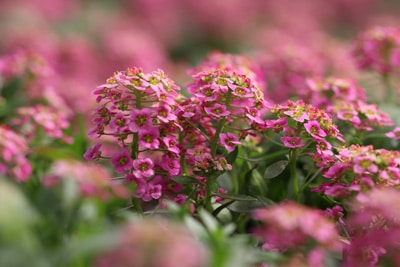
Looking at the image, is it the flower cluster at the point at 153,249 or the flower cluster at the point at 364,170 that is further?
the flower cluster at the point at 364,170

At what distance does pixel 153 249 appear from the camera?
0.81 m

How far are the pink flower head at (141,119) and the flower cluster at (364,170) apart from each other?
35cm

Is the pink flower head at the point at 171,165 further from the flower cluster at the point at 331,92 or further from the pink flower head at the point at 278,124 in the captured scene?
the flower cluster at the point at 331,92

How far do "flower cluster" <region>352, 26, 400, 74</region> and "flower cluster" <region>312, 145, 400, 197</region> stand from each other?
72 cm

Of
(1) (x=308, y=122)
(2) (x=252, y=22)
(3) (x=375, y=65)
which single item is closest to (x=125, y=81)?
(1) (x=308, y=122)

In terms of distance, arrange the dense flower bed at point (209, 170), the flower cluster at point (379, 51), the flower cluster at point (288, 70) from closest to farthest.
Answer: the dense flower bed at point (209, 170) < the flower cluster at point (379, 51) < the flower cluster at point (288, 70)

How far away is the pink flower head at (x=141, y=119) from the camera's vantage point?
114cm

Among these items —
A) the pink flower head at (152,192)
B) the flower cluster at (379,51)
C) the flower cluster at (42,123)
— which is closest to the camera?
the pink flower head at (152,192)

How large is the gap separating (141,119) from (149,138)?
0.04 m

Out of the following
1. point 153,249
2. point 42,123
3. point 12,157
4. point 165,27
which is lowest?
point 165,27

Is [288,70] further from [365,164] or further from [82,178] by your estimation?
[82,178]

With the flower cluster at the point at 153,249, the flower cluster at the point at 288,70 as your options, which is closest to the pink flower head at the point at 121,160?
the flower cluster at the point at 153,249

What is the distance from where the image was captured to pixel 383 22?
Answer: 2820 mm

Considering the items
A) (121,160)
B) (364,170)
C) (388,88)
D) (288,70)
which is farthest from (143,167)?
(388,88)
